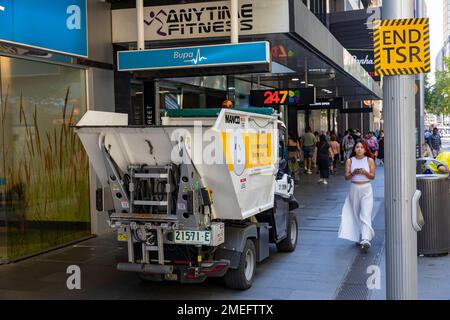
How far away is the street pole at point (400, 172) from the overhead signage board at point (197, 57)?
395 centimetres

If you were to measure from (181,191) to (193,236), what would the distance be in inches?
20.0

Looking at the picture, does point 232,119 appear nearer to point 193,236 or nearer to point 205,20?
point 193,236

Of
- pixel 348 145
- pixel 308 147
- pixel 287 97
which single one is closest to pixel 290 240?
pixel 287 97

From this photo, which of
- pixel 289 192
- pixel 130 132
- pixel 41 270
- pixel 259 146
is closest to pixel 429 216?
pixel 289 192

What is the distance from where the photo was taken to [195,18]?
996cm

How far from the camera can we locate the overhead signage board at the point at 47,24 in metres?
7.98

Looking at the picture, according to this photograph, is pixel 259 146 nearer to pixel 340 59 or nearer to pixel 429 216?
pixel 429 216

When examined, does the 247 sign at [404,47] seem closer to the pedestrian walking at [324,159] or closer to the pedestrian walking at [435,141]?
the pedestrian walking at [324,159]

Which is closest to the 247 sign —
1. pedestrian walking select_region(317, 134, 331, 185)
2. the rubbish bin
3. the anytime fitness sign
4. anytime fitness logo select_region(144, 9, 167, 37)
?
the rubbish bin

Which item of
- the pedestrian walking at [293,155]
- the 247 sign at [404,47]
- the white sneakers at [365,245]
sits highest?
the 247 sign at [404,47]

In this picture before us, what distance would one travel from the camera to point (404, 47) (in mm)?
4652

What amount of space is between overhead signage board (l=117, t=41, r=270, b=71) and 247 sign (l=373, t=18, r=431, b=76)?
3.94 meters

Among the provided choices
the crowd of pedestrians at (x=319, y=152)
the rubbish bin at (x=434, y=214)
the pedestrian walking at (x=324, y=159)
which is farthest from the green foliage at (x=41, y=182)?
the pedestrian walking at (x=324, y=159)

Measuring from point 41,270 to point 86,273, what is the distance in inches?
28.5
